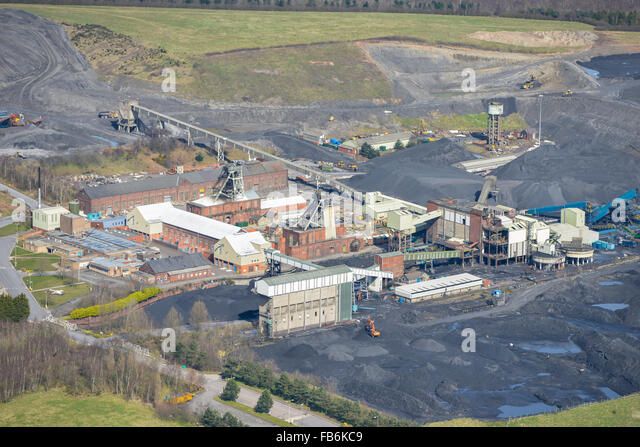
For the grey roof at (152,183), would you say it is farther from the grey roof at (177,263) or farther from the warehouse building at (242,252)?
the grey roof at (177,263)

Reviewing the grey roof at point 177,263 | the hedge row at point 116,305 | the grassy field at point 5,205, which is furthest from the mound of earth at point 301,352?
the grassy field at point 5,205

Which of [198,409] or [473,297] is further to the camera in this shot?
[473,297]

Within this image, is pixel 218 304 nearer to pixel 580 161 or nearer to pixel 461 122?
pixel 580 161

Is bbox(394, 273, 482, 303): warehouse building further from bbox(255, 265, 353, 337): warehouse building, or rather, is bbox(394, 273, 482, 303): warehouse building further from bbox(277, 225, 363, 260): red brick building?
bbox(277, 225, 363, 260): red brick building

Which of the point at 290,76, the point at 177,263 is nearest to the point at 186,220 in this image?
the point at 177,263

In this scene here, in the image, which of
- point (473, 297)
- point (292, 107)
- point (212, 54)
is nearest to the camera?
point (473, 297)

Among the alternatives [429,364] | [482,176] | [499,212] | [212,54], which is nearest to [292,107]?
[212,54]
